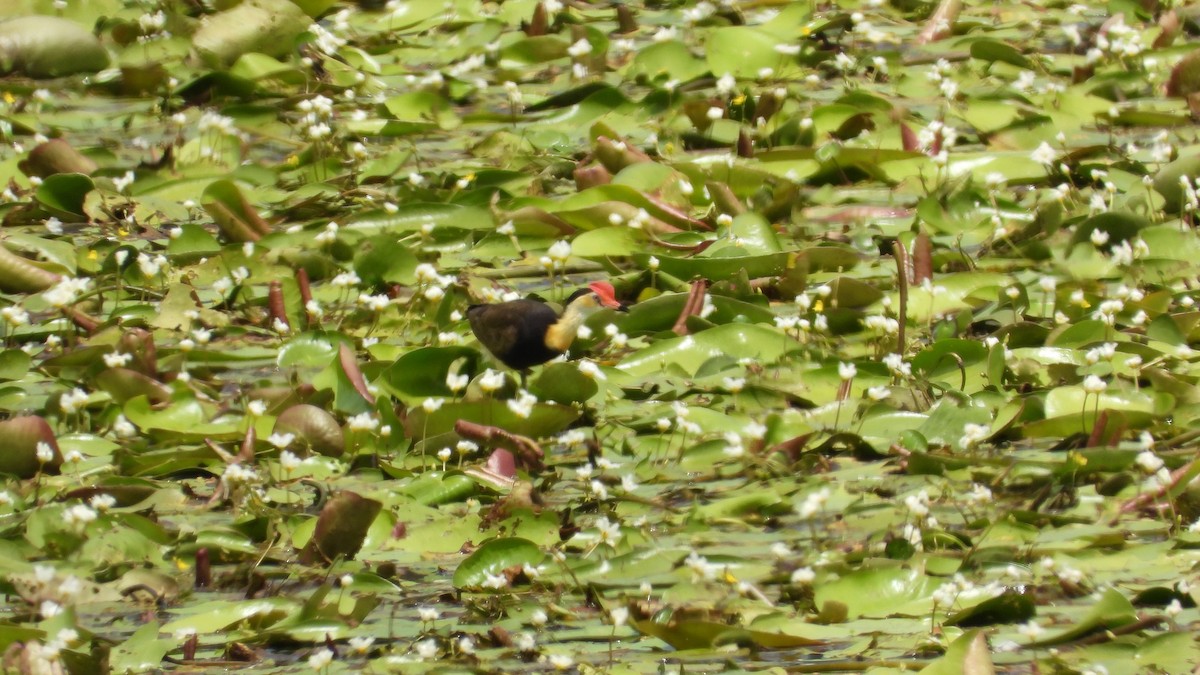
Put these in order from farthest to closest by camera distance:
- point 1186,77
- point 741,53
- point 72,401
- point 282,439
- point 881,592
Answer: point 741,53 < point 1186,77 < point 72,401 < point 282,439 < point 881,592

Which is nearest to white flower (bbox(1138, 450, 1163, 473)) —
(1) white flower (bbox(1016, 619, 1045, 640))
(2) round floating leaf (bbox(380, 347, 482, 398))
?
(1) white flower (bbox(1016, 619, 1045, 640))

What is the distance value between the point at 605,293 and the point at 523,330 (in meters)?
0.45

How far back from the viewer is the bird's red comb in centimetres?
396

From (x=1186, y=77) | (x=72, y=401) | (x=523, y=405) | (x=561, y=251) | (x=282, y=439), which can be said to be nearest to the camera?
(x=282, y=439)

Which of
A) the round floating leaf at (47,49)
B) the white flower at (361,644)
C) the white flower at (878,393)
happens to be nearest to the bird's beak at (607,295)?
the white flower at (878,393)

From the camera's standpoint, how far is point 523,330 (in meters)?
3.61

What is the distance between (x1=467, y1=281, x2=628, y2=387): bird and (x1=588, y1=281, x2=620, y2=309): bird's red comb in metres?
0.17

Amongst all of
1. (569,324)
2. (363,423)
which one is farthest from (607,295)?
(363,423)

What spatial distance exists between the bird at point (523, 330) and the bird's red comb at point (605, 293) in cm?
17

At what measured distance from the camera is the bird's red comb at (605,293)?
3.96 meters

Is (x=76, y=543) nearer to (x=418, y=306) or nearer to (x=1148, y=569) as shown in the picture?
(x=418, y=306)

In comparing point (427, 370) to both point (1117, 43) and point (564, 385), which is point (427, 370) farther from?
point (1117, 43)

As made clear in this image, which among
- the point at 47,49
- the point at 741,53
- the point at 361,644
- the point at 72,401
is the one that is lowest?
the point at 47,49

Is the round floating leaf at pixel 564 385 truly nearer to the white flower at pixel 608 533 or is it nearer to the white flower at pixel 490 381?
the white flower at pixel 490 381
